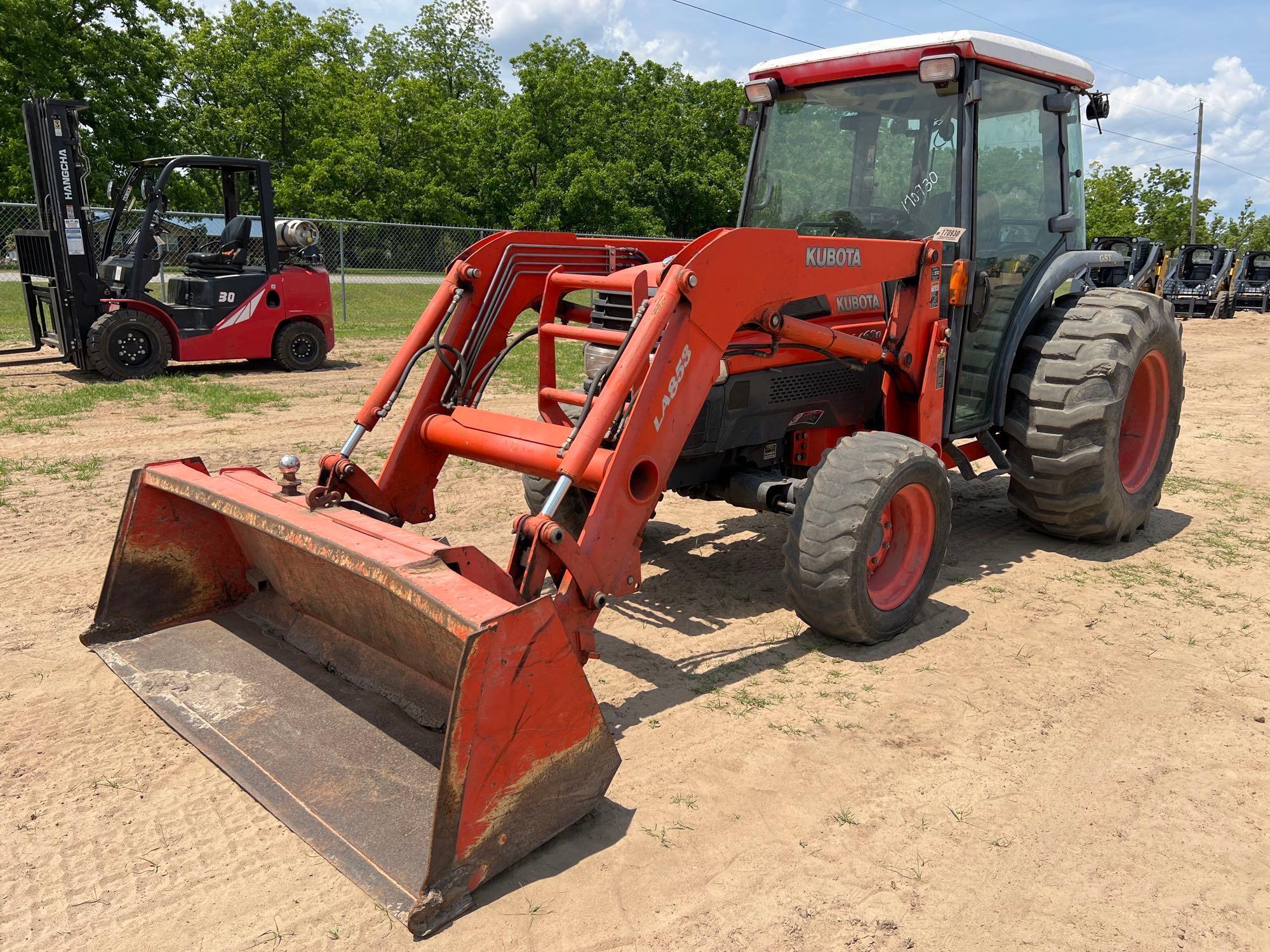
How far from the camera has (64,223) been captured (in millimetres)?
10977

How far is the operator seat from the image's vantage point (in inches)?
482

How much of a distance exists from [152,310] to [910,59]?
9.34m

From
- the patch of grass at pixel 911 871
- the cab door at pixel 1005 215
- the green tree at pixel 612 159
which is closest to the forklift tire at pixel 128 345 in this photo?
the cab door at pixel 1005 215

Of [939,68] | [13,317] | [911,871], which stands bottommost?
[911,871]

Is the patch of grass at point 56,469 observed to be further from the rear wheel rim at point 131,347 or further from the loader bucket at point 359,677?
the rear wheel rim at point 131,347

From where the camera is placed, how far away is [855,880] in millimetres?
2955

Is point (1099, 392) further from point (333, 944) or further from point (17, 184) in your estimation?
point (17, 184)

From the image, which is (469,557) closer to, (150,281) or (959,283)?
(959,283)

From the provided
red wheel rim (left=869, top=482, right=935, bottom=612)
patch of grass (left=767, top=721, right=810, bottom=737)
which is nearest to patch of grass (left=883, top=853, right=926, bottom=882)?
patch of grass (left=767, top=721, right=810, bottom=737)

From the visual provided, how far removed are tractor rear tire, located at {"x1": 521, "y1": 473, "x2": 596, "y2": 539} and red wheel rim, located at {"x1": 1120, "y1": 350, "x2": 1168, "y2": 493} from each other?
3.43m

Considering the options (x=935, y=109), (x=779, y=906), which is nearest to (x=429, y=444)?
(x=779, y=906)

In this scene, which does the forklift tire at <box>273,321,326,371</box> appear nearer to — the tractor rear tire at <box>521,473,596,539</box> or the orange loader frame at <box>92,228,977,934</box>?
the tractor rear tire at <box>521,473,596,539</box>

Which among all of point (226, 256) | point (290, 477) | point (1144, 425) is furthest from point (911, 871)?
A: point (226, 256)

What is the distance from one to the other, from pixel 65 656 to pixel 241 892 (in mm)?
1929
